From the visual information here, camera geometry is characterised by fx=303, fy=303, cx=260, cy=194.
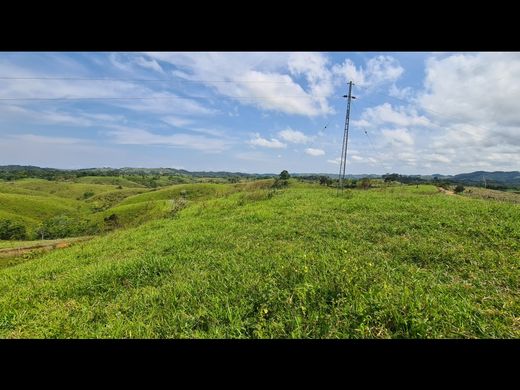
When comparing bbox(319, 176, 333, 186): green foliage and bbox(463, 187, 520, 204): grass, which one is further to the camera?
bbox(319, 176, 333, 186): green foliage

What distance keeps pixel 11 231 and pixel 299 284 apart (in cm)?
5266

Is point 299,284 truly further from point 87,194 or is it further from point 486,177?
point 87,194

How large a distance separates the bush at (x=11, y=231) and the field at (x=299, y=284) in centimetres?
4324

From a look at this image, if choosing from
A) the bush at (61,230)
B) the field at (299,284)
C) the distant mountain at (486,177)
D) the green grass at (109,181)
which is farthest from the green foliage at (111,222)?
the green grass at (109,181)

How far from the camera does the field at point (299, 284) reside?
298 cm

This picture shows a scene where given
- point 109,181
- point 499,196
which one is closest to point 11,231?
point 499,196

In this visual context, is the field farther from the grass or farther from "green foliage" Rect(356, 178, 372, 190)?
"green foliage" Rect(356, 178, 372, 190)

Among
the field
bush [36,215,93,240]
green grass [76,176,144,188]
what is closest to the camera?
the field

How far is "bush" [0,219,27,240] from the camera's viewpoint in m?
41.0

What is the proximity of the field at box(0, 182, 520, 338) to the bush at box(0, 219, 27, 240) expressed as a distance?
4324cm

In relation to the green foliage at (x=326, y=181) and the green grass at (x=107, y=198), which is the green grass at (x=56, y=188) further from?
the green foliage at (x=326, y=181)

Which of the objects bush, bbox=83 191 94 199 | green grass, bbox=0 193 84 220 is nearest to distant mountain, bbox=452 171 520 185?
green grass, bbox=0 193 84 220
